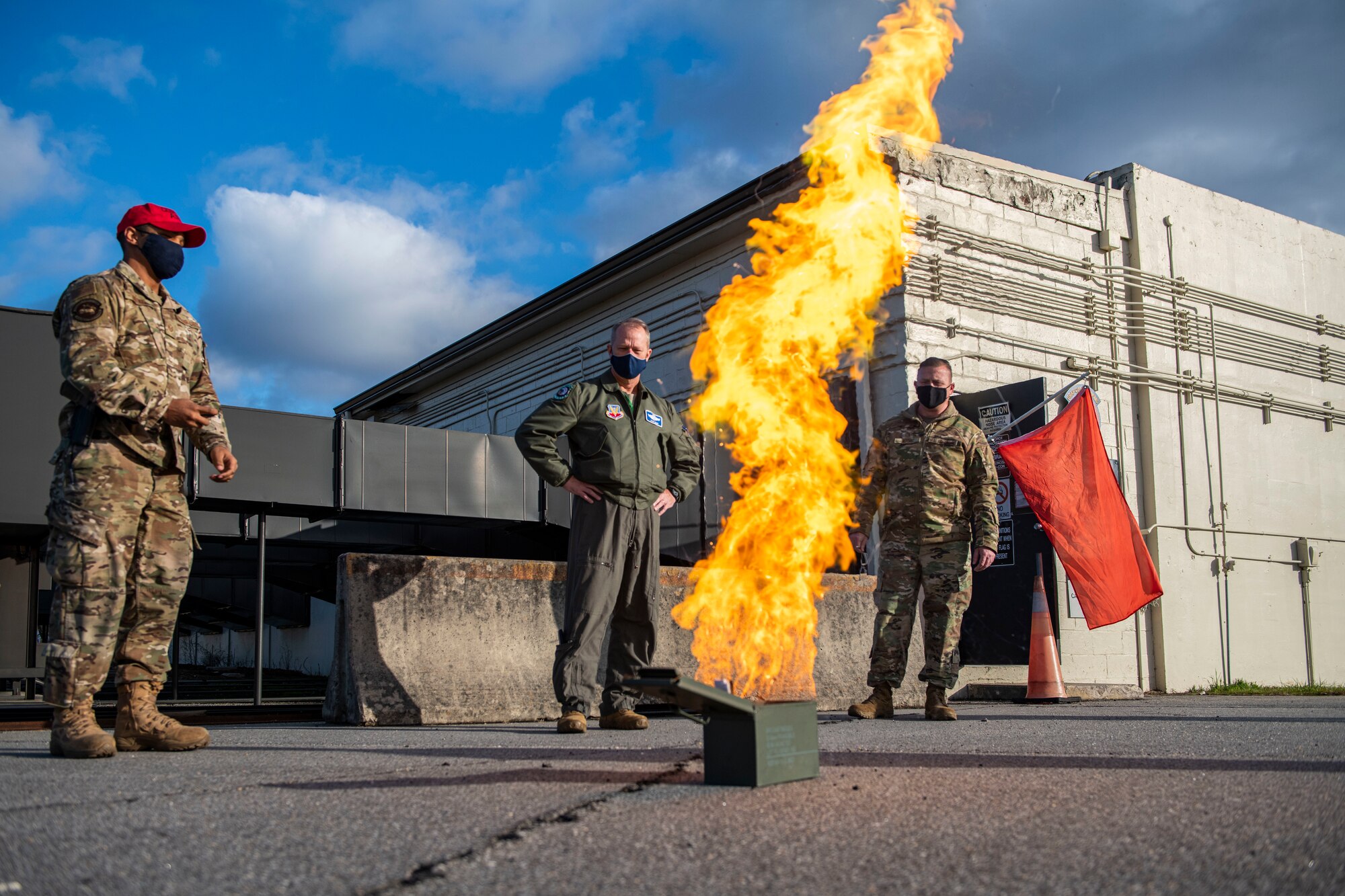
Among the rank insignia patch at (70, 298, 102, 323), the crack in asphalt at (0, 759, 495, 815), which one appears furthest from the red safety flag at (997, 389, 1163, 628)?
the rank insignia patch at (70, 298, 102, 323)

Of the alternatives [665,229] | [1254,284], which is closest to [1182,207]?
[1254,284]

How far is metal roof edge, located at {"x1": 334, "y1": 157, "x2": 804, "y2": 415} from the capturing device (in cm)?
1320

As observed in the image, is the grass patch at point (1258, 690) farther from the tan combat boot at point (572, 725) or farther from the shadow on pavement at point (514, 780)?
the shadow on pavement at point (514, 780)

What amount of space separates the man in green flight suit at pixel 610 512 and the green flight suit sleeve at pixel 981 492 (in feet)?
6.80

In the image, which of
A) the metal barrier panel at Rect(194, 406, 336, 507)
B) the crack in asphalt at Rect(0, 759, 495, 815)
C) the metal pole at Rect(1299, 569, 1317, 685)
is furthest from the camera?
the metal pole at Rect(1299, 569, 1317, 685)

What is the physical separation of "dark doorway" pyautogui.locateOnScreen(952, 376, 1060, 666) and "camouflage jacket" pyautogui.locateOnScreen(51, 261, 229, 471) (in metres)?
8.45

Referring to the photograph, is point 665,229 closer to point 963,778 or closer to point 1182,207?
point 1182,207

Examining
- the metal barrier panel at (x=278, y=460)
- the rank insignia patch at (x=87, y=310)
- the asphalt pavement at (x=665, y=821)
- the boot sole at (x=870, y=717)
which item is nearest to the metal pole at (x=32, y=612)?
the metal barrier panel at (x=278, y=460)

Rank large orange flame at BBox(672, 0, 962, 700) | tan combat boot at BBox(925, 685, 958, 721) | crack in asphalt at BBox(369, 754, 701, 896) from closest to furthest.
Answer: crack in asphalt at BBox(369, 754, 701, 896) < large orange flame at BBox(672, 0, 962, 700) < tan combat boot at BBox(925, 685, 958, 721)

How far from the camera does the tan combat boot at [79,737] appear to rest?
4070mm

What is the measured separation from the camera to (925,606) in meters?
6.90

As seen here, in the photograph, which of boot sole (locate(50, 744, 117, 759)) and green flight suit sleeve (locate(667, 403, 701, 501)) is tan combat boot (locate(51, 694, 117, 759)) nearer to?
boot sole (locate(50, 744, 117, 759))

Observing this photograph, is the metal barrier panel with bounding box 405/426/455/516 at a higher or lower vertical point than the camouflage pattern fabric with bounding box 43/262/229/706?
higher

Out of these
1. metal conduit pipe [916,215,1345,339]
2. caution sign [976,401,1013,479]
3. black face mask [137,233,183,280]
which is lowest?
black face mask [137,233,183,280]
